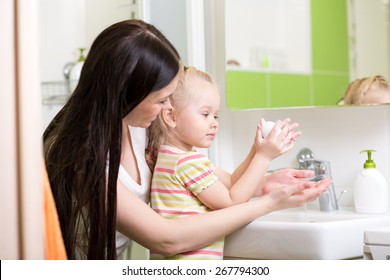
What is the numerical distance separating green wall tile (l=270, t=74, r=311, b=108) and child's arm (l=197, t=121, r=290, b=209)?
0.37m

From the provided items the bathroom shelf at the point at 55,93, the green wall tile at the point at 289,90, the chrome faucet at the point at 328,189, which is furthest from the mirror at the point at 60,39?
the chrome faucet at the point at 328,189

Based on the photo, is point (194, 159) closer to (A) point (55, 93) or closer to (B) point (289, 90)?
(B) point (289, 90)

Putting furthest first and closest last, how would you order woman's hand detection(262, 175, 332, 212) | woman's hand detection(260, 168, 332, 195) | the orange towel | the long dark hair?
woman's hand detection(260, 168, 332, 195), woman's hand detection(262, 175, 332, 212), the long dark hair, the orange towel

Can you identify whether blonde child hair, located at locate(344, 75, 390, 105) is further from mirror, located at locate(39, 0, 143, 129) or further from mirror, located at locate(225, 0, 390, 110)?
mirror, located at locate(39, 0, 143, 129)

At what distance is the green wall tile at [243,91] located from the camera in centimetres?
194

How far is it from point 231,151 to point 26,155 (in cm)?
107

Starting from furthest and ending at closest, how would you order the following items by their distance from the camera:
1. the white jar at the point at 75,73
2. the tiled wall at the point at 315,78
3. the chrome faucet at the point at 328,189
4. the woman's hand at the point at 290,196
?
the white jar at the point at 75,73, the tiled wall at the point at 315,78, the chrome faucet at the point at 328,189, the woman's hand at the point at 290,196

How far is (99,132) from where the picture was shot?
1.37 meters

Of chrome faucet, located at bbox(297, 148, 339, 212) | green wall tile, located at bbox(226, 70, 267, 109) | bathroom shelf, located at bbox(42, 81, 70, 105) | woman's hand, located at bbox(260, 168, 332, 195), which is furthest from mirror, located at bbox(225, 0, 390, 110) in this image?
bathroom shelf, located at bbox(42, 81, 70, 105)

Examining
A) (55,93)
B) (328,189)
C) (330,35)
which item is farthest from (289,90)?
(55,93)

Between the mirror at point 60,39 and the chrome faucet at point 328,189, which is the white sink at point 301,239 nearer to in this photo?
the chrome faucet at point 328,189

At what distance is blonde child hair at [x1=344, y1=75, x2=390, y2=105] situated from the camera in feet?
5.59

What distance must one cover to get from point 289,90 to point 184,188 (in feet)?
2.04

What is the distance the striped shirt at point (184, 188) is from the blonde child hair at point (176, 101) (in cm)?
7
